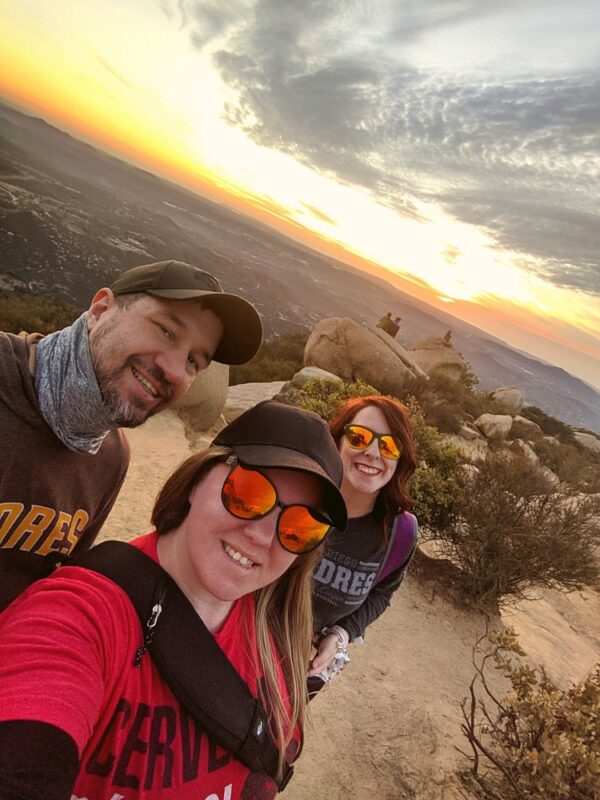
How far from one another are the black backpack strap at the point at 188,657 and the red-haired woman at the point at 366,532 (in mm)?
1266

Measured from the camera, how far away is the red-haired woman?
2424mm

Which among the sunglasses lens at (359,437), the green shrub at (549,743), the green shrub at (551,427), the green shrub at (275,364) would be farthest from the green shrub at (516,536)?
the green shrub at (551,427)

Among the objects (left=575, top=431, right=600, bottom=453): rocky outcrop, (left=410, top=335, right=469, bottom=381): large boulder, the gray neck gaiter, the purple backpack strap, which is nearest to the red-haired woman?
the purple backpack strap

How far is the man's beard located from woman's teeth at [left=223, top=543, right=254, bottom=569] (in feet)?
1.90

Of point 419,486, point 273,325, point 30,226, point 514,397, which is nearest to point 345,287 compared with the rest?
point 273,325

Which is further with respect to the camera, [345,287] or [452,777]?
[345,287]

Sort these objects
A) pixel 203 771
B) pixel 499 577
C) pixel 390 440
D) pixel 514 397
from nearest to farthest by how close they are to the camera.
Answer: pixel 203 771 < pixel 390 440 < pixel 499 577 < pixel 514 397

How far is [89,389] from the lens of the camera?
4.90 ft

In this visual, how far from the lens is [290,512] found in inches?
50.6

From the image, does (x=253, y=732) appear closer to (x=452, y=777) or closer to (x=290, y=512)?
(x=290, y=512)

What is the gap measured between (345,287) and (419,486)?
15332cm

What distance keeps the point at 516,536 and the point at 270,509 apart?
5402 mm

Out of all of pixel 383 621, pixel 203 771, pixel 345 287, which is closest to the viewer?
pixel 203 771

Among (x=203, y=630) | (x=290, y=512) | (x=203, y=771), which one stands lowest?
(x=203, y=771)
